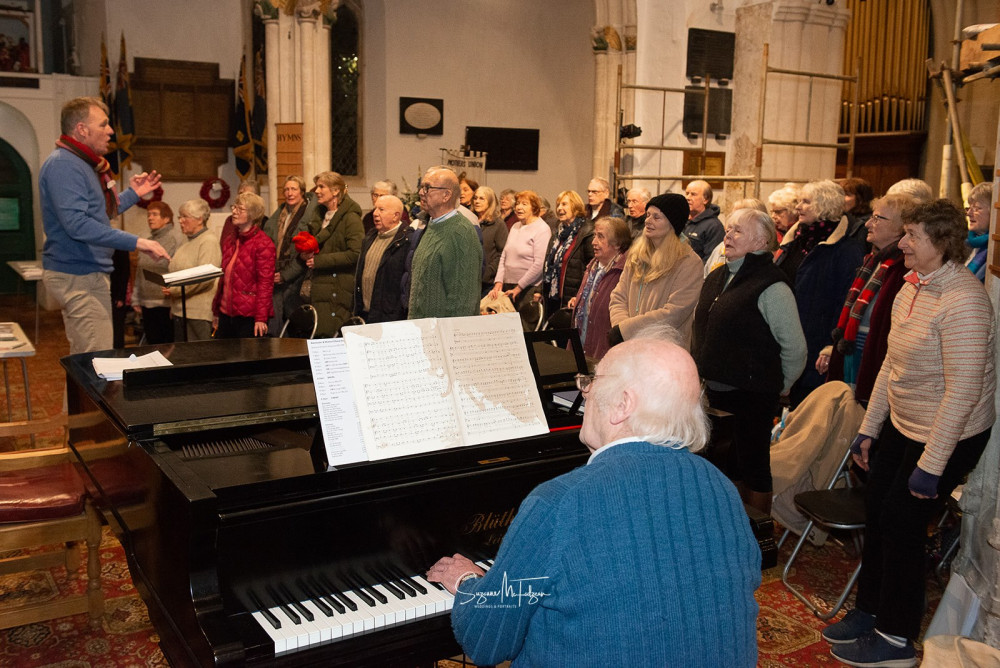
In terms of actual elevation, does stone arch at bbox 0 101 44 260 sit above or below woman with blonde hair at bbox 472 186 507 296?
above

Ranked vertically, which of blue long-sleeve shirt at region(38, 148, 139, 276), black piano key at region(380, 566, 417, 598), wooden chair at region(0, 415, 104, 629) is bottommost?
wooden chair at region(0, 415, 104, 629)

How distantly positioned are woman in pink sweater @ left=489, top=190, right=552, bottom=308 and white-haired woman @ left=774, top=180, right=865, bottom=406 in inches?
98.6

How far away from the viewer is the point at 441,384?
2.33m

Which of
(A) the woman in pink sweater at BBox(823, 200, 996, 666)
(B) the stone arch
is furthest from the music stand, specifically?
(B) the stone arch

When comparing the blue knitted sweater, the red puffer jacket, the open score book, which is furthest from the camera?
the red puffer jacket

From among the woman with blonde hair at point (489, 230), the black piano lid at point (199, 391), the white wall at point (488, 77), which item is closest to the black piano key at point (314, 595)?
the black piano lid at point (199, 391)

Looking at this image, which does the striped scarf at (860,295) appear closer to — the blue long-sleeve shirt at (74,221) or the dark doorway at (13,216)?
the blue long-sleeve shirt at (74,221)

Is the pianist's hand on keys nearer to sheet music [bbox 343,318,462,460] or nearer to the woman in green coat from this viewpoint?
sheet music [bbox 343,318,462,460]

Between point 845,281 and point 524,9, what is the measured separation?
35.2ft

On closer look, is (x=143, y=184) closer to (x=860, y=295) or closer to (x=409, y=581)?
(x=409, y=581)

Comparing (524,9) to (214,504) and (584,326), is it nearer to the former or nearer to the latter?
(584,326)

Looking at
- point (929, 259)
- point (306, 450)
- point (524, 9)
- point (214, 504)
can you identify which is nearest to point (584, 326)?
point (929, 259)

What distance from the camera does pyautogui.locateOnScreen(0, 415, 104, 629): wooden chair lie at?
316cm

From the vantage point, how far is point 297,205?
759cm
